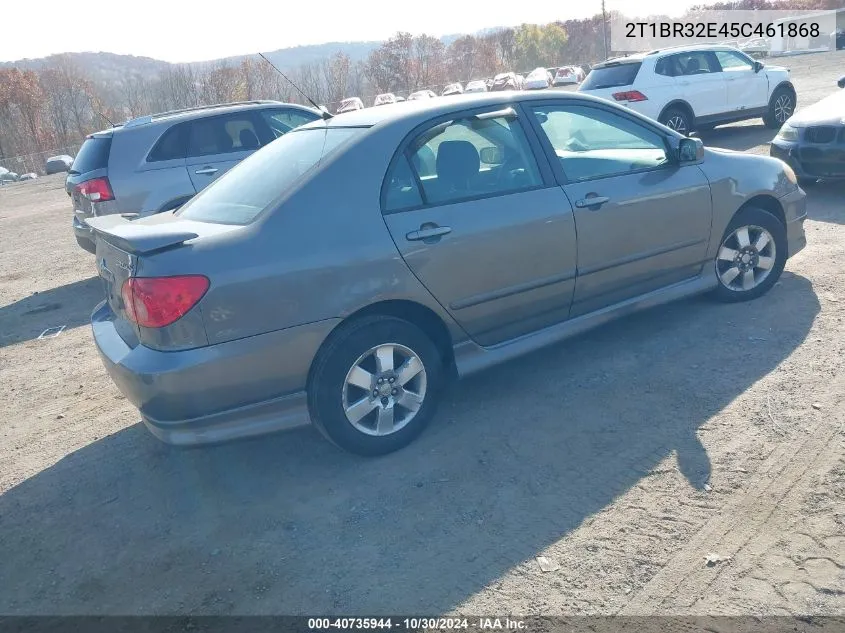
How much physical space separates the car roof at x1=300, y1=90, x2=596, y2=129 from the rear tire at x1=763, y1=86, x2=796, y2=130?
440 inches

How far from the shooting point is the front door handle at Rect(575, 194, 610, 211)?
4477 millimetres

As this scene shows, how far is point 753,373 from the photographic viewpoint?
175 inches

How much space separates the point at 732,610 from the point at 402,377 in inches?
75.3

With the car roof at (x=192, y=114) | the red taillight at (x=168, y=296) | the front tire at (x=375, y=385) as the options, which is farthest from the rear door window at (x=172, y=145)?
the front tire at (x=375, y=385)

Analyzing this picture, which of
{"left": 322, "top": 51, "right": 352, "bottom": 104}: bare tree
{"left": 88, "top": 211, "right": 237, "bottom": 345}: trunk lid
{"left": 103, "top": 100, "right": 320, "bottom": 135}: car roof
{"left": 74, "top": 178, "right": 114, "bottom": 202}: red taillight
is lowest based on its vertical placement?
{"left": 88, "top": 211, "right": 237, "bottom": 345}: trunk lid

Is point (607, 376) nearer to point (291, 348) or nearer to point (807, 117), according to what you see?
point (291, 348)

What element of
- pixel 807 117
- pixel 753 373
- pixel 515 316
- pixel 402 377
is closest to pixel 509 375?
pixel 515 316

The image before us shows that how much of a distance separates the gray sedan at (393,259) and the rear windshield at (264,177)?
2 centimetres

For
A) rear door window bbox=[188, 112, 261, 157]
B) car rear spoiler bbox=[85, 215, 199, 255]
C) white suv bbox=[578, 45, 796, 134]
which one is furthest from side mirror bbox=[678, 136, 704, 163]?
white suv bbox=[578, 45, 796, 134]

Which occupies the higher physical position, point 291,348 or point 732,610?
point 291,348

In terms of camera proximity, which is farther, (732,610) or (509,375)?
(509,375)

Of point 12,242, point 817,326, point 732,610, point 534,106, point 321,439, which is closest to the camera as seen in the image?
point 732,610

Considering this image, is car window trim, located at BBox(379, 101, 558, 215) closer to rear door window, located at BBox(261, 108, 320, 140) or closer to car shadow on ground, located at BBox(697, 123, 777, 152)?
rear door window, located at BBox(261, 108, 320, 140)

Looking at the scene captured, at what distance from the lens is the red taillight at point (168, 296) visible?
3400mm
